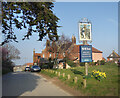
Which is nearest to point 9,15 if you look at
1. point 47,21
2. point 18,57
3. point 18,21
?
point 18,21

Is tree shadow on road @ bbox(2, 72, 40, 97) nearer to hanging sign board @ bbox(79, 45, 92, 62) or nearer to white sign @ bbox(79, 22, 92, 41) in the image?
hanging sign board @ bbox(79, 45, 92, 62)

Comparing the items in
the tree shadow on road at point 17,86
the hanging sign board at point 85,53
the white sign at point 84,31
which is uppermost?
the white sign at point 84,31

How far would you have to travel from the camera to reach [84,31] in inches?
560

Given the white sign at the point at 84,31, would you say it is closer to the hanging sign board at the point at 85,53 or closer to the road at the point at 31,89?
the hanging sign board at the point at 85,53

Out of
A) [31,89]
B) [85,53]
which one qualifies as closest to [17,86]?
[31,89]

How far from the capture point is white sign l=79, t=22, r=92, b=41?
46.4ft

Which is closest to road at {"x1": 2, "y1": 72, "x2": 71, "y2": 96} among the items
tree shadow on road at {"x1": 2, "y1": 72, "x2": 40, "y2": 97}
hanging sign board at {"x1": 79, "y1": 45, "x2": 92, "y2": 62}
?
tree shadow on road at {"x1": 2, "y1": 72, "x2": 40, "y2": 97}

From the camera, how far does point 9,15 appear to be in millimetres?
8758

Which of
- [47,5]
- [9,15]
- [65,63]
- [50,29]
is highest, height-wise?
[47,5]

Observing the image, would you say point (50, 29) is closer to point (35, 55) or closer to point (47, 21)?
point (47, 21)

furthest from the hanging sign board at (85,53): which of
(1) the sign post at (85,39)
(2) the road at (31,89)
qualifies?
(2) the road at (31,89)

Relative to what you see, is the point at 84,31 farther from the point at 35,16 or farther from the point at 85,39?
Result: the point at 35,16

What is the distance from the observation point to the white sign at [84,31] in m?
14.1

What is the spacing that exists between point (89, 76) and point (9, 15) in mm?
7859
